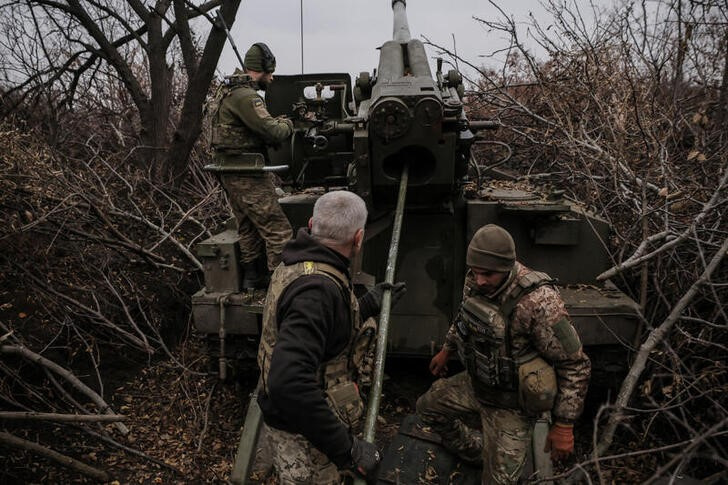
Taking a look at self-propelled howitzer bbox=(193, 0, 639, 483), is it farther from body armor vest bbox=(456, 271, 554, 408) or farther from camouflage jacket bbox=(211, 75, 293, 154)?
body armor vest bbox=(456, 271, 554, 408)

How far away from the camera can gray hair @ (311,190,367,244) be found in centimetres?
258

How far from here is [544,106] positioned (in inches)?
328

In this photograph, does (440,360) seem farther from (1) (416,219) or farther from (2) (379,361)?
(1) (416,219)

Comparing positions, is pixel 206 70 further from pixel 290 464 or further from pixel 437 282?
pixel 290 464

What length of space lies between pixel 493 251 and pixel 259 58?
2759 millimetres

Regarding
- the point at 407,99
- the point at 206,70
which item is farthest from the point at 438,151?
the point at 206,70

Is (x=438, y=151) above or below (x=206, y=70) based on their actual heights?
below

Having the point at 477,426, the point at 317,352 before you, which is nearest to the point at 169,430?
the point at 477,426

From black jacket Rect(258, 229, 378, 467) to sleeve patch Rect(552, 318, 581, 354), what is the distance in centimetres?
114

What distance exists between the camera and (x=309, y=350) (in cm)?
232

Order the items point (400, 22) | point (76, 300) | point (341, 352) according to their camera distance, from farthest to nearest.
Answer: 1. point (400, 22)
2. point (76, 300)
3. point (341, 352)

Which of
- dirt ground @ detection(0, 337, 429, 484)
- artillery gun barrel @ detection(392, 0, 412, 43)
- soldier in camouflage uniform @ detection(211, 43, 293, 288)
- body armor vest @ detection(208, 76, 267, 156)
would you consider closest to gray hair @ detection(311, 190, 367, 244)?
soldier in camouflage uniform @ detection(211, 43, 293, 288)

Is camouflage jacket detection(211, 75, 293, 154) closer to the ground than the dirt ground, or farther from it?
farther from it

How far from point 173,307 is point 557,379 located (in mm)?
4872
